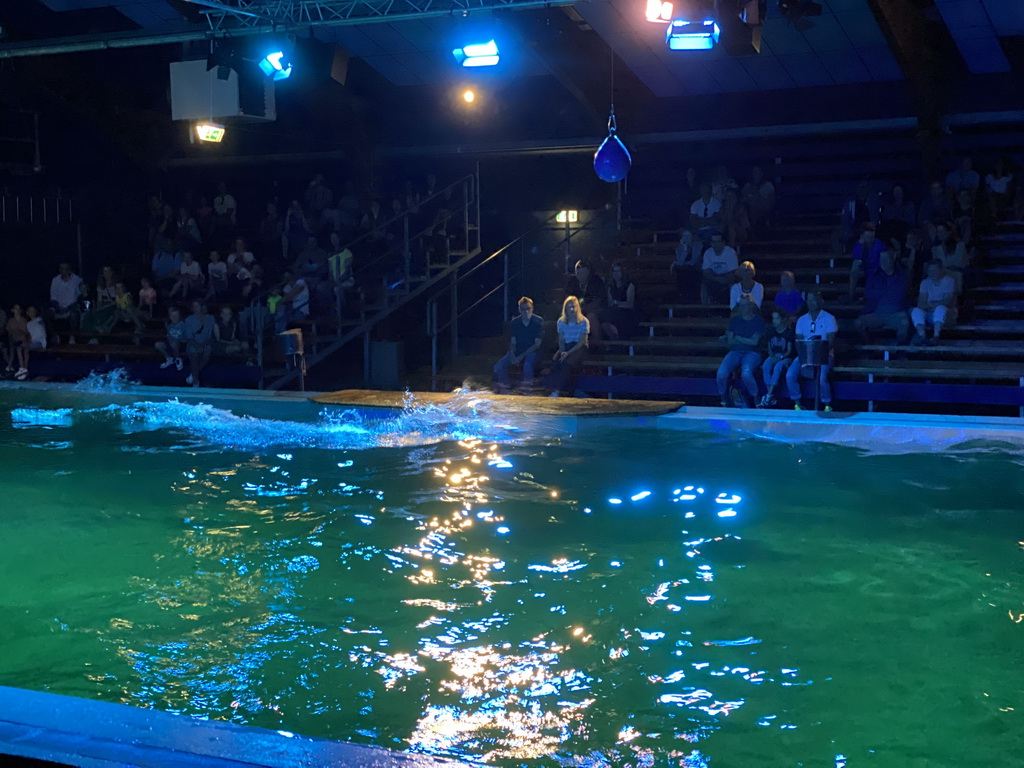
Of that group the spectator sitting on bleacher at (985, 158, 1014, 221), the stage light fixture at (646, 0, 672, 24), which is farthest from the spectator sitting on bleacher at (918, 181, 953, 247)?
the stage light fixture at (646, 0, 672, 24)

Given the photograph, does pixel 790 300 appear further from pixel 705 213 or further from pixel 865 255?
pixel 705 213

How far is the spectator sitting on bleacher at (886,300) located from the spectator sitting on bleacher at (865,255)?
0.22m

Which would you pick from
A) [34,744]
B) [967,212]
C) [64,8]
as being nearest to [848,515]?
[34,744]

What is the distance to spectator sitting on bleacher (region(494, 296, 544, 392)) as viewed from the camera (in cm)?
969

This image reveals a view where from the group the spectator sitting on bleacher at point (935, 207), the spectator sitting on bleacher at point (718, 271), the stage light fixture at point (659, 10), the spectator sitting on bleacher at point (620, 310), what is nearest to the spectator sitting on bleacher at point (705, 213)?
the spectator sitting on bleacher at point (718, 271)

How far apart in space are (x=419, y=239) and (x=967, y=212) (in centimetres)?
646

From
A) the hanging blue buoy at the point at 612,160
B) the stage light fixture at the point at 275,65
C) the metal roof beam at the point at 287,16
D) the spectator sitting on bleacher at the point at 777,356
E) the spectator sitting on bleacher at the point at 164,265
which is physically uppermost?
the metal roof beam at the point at 287,16

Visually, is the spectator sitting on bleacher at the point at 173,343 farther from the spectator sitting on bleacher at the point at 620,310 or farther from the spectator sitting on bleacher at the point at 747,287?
the spectator sitting on bleacher at the point at 747,287

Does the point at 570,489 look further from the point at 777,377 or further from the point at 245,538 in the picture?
the point at 777,377

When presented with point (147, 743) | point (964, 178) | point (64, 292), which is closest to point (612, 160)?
point (964, 178)

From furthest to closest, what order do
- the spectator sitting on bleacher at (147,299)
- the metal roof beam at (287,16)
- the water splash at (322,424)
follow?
1. the spectator sitting on bleacher at (147,299)
2. the metal roof beam at (287,16)
3. the water splash at (322,424)

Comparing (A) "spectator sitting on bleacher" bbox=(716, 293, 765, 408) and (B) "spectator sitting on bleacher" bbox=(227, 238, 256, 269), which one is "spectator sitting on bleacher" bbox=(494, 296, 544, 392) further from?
(B) "spectator sitting on bleacher" bbox=(227, 238, 256, 269)

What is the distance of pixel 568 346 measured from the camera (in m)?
9.66

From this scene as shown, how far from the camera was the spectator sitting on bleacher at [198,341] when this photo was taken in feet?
35.1
